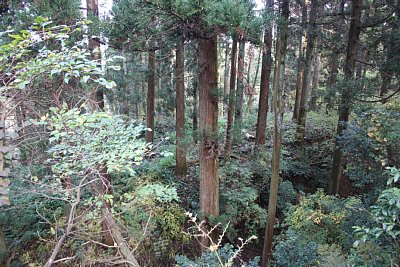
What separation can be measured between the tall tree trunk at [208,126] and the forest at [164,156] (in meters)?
0.02

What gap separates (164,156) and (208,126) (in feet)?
3.39

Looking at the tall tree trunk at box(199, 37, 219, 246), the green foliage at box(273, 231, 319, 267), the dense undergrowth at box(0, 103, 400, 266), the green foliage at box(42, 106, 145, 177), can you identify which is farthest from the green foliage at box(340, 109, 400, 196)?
the green foliage at box(42, 106, 145, 177)

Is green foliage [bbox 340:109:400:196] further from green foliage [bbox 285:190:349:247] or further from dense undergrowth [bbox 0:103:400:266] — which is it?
green foliage [bbox 285:190:349:247]

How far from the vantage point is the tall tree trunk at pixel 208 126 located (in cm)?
470

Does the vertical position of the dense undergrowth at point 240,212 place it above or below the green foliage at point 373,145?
below

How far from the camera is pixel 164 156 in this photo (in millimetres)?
4953

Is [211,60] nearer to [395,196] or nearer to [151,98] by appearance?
[395,196]

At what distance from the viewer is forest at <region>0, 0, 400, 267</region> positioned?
2236 mm

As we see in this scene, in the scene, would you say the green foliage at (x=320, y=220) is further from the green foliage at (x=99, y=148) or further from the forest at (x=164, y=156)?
the green foliage at (x=99, y=148)

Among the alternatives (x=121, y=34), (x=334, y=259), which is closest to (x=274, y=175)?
(x=334, y=259)

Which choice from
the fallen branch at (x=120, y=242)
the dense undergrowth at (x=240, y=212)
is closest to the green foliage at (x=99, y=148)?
the dense undergrowth at (x=240, y=212)

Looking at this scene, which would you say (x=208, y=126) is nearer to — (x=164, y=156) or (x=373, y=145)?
(x=164, y=156)

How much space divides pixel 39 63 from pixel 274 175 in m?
4.16

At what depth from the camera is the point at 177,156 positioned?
7.53 m
